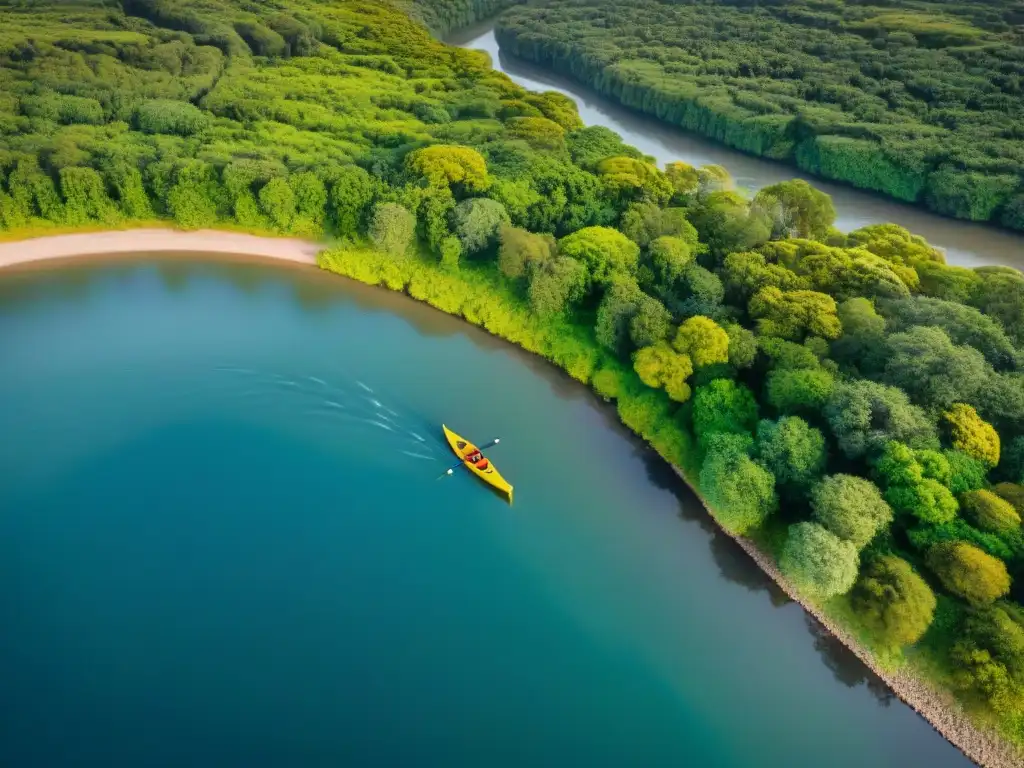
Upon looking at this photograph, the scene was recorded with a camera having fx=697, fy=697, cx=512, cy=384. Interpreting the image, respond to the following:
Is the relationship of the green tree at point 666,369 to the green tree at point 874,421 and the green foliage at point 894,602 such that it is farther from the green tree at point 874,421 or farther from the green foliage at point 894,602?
the green foliage at point 894,602

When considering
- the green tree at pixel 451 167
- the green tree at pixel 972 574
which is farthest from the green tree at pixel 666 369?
the green tree at pixel 451 167

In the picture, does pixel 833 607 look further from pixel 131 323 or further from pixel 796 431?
pixel 131 323

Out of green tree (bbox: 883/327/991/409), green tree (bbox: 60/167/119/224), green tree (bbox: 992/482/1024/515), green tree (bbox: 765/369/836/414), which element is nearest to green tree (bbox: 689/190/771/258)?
green tree (bbox: 765/369/836/414)

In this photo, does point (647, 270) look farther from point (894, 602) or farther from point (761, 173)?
point (761, 173)

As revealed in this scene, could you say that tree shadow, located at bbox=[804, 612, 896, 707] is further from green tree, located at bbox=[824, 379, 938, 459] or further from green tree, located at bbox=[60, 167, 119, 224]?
green tree, located at bbox=[60, 167, 119, 224]

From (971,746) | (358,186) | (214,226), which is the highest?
(358,186)

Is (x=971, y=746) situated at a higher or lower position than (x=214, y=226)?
lower

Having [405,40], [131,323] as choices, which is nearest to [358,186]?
[131,323]
